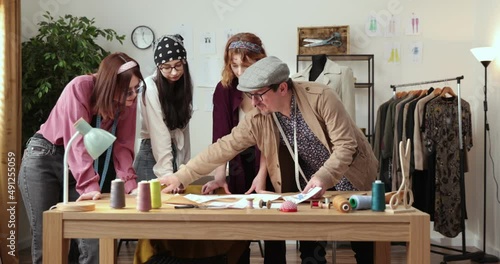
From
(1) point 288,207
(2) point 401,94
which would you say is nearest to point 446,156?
(2) point 401,94

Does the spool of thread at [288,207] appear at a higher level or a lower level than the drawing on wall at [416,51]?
lower

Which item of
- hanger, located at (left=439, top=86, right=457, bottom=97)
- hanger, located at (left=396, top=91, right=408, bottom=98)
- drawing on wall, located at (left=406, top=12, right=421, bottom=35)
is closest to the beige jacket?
hanger, located at (left=439, top=86, right=457, bottom=97)

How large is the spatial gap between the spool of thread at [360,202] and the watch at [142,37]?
359 cm

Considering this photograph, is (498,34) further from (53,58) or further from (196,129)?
(53,58)

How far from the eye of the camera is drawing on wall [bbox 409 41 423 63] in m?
5.29

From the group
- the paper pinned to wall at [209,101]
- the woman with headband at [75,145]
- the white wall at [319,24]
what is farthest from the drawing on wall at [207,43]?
the woman with headband at [75,145]

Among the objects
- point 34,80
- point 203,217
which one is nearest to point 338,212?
point 203,217

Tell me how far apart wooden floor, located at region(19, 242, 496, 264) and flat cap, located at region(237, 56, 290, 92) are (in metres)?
2.33

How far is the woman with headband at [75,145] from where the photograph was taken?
2.42m

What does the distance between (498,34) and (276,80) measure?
9.57ft

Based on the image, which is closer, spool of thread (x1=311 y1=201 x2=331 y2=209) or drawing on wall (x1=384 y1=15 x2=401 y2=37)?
spool of thread (x1=311 y1=201 x2=331 y2=209)

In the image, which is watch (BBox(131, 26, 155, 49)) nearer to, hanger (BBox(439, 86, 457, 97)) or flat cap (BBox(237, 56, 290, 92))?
hanger (BBox(439, 86, 457, 97))

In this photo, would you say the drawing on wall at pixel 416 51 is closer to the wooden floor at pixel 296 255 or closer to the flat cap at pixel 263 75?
the wooden floor at pixel 296 255

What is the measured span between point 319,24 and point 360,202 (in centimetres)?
336
